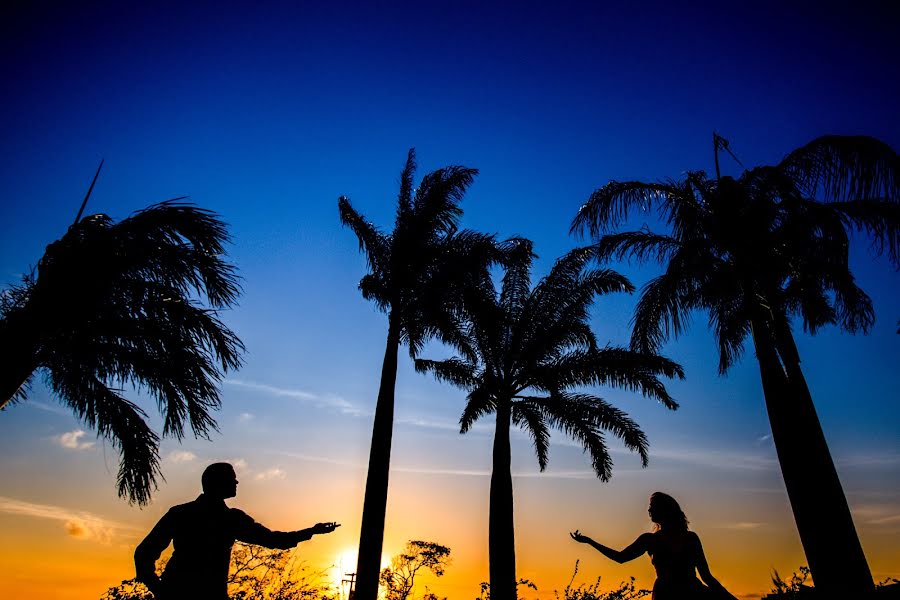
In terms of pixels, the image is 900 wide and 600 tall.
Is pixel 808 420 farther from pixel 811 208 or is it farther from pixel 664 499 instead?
pixel 664 499

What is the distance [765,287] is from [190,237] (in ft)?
36.8

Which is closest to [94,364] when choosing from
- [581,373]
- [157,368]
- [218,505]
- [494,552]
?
[157,368]

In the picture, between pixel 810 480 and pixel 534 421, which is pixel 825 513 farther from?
pixel 534 421

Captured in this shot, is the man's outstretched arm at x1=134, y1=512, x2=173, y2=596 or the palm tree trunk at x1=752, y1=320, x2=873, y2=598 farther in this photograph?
the palm tree trunk at x1=752, y1=320, x2=873, y2=598

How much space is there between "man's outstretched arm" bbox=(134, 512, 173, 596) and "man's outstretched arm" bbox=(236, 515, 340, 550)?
1.49ft

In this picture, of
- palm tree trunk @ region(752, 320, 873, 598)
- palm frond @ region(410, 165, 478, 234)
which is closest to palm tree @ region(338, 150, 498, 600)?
palm frond @ region(410, 165, 478, 234)

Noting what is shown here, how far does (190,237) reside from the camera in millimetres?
7934

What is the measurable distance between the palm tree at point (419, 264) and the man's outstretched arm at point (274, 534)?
8.76 m

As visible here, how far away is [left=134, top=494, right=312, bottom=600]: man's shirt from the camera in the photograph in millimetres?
3162

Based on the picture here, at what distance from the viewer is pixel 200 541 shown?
3.27 meters

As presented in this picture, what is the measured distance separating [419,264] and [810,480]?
10.1m

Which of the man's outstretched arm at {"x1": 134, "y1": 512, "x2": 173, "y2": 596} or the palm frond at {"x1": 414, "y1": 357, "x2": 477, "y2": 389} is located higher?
the palm frond at {"x1": 414, "y1": 357, "x2": 477, "y2": 389}

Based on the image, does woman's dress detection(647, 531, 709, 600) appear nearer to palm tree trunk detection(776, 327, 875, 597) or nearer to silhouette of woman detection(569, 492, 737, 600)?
silhouette of woman detection(569, 492, 737, 600)

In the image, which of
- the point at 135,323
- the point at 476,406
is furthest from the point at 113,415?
the point at 476,406
